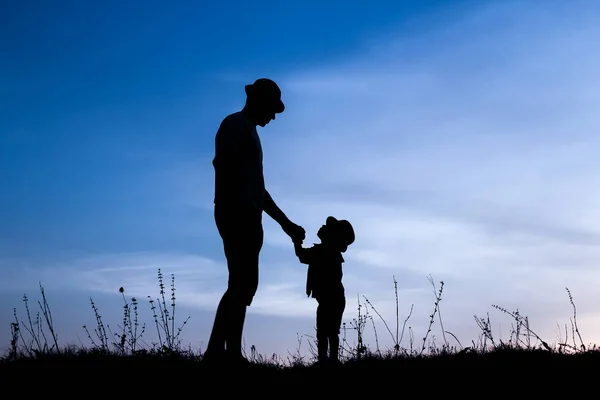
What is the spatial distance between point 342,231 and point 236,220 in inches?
76.8

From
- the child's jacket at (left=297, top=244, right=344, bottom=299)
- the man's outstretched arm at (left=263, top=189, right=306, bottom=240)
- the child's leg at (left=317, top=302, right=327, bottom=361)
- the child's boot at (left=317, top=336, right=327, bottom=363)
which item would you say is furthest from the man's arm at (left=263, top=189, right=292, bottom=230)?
the child's boot at (left=317, top=336, right=327, bottom=363)

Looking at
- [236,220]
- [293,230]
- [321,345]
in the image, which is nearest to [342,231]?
[293,230]

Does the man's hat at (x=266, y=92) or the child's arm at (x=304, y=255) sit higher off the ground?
the man's hat at (x=266, y=92)

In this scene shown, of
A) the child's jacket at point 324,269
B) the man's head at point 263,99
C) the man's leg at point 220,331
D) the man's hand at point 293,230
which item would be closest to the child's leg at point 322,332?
the child's jacket at point 324,269

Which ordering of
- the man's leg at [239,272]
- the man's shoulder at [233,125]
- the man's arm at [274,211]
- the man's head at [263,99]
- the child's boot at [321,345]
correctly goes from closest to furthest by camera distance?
the man's leg at [239,272]
the man's shoulder at [233,125]
the man's head at [263,99]
the man's arm at [274,211]
the child's boot at [321,345]

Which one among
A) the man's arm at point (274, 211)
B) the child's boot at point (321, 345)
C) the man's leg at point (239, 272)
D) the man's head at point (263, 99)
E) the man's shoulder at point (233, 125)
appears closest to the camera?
the man's leg at point (239, 272)

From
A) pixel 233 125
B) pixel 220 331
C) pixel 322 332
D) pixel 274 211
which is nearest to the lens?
pixel 220 331

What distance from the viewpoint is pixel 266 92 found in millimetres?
6699

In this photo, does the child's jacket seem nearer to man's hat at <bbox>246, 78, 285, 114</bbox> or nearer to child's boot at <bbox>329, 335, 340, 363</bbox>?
child's boot at <bbox>329, 335, 340, 363</bbox>

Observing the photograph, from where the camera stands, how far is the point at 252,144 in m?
6.38

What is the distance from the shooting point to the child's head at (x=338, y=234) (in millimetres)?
7863

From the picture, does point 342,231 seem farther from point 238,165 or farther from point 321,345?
point 238,165

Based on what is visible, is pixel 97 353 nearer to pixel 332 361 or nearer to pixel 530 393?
pixel 332 361

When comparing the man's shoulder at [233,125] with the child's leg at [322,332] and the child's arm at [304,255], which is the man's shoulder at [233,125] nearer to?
the child's arm at [304,255]
